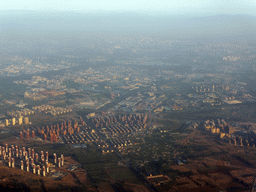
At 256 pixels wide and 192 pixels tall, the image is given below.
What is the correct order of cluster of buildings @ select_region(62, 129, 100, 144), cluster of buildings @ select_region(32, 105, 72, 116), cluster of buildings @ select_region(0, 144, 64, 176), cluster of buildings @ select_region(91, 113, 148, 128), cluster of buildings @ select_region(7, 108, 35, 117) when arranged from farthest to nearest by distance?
cluster of buildings @ select_region(32, 105, 72, 116)
cluster of buildings @ select_region(7, 108, 35, 117)
cluster of buildings @ select_region(91, 113, 148, 128)
cluster of buildings @ select_region(62, 129, 100, 144)
cluster of buildings @ select_region(0, 144, 64, 176)

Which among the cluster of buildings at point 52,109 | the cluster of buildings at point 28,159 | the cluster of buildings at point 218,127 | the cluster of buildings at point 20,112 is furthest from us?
the cluster of buildings at point 52,109

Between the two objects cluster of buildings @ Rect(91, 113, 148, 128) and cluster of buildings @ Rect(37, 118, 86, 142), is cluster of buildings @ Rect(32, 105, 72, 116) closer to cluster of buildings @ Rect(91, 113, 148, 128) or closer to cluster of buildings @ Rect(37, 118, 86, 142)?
cluster of buildings @ Rect(37, 118, 86, 142)

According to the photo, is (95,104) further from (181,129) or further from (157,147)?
(157,147)

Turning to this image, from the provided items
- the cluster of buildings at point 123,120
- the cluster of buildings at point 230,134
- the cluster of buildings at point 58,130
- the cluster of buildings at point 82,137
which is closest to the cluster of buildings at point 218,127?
the cluster of buildings at point 230,134

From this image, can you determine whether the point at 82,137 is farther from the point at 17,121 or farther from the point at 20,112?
the point at 20,112

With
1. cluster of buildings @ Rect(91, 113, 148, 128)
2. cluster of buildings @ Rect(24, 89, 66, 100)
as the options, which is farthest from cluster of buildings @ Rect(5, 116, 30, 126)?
cluster of buildings @ Rect(24, 89, 66, 100)

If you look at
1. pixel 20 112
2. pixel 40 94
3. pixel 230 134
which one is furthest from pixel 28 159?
pixel 40 94

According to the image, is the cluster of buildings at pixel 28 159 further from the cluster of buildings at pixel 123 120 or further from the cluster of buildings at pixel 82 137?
the cluster of buildings at pixel 123 120

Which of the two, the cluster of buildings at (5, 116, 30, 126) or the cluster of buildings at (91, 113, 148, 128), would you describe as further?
the cluster of buildings at (91, 113, 148, 128)
